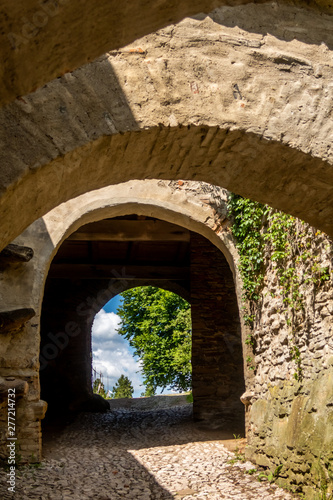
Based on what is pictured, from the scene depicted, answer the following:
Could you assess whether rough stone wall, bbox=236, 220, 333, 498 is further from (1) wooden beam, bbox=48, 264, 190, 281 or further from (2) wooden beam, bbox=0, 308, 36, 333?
(1) wooden beam, bbox=48, 264, 190, 281

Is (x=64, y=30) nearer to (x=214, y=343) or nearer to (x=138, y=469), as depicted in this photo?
(x=138, y=469)

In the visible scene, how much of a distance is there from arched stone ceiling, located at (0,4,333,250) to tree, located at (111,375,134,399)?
1801 centimetres

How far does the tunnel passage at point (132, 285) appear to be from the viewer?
25.2ft

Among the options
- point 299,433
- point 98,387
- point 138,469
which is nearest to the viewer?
point 299,433

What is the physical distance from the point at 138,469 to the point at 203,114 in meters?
4.04

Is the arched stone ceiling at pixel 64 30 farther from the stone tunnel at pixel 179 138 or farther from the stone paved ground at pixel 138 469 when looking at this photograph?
the stone paved ground at pixel 138 469

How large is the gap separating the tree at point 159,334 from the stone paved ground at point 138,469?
793 cm

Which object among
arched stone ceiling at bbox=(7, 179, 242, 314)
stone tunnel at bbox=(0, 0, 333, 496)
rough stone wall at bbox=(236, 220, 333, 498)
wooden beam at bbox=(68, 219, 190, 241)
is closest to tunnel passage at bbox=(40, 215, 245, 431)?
wooden beam at bbox=(68, 219, 190, 241)

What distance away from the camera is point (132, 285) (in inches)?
472

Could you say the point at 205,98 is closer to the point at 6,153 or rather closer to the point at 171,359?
the point at 6,153

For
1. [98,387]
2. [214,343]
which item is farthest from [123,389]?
[214,343]

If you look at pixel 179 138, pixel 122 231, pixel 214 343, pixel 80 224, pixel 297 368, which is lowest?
pixel 297 368

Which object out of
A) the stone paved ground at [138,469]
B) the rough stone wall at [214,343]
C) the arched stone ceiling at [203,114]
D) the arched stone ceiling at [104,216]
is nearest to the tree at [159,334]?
the rough stone wall at [214,343]

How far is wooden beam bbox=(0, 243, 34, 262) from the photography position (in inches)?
189
